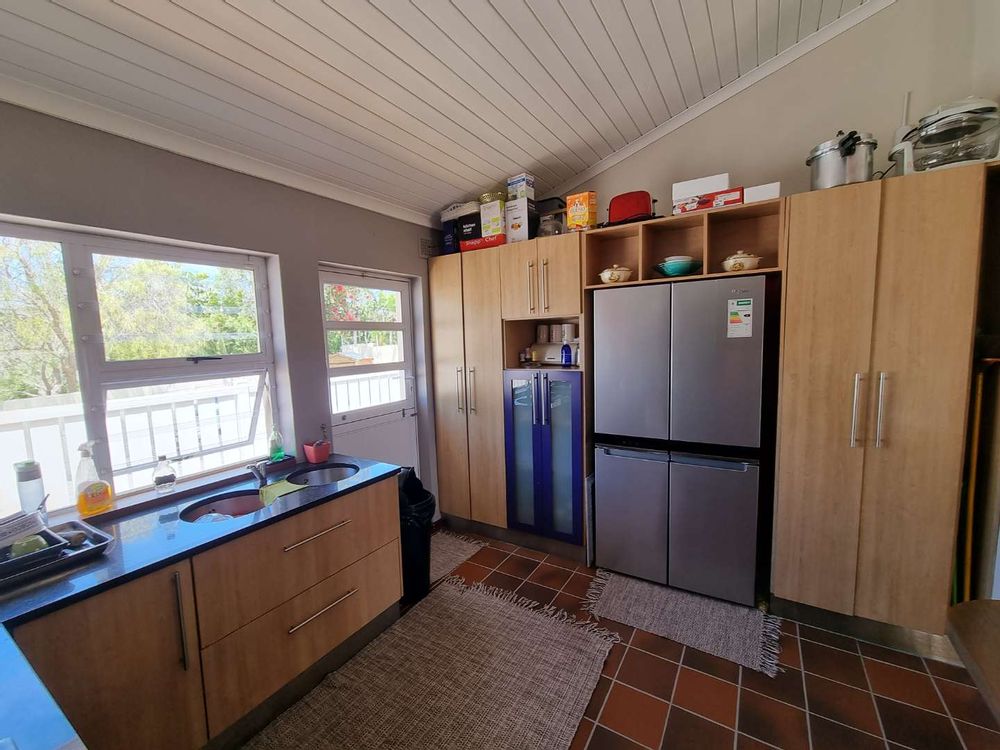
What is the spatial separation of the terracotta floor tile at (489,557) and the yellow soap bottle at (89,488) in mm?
1893

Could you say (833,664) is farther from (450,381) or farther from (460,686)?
(450,381)

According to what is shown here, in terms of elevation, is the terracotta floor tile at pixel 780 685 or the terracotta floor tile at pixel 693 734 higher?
the terracotta floor tile at pixel 780 685

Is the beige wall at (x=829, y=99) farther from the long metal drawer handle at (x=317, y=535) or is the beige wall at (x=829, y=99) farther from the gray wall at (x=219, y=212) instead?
the long metal drawer handle at (x=317, y=535)

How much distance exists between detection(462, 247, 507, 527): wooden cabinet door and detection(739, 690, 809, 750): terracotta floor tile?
1596 mm

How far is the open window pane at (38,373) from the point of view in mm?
1404

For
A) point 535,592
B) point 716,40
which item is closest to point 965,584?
point 535,592

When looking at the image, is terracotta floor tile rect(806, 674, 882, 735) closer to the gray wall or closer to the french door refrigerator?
the french door refrigerator

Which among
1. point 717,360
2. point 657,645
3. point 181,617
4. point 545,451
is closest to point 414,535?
point 545,451

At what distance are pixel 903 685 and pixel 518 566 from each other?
179 cm

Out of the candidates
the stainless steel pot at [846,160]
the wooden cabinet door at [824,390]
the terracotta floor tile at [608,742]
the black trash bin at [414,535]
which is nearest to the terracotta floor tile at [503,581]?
the black trash bin at [414,535]

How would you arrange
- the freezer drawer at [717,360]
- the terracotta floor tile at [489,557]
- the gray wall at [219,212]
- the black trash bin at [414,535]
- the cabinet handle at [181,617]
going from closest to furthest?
the cabinet handle at [181,617], the gray wall at [219,212], the freezer drawer at [717,360], the black trash bin at [414,535], the terracotta floor tile at [489,557]

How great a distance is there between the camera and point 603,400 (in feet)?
7.71

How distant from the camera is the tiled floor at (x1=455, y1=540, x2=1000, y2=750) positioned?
4.70 ft

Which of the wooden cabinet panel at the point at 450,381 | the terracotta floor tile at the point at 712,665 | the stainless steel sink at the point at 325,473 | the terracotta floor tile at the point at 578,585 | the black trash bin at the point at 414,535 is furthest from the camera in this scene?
the wooden cabinet panel at the point at 450,381
